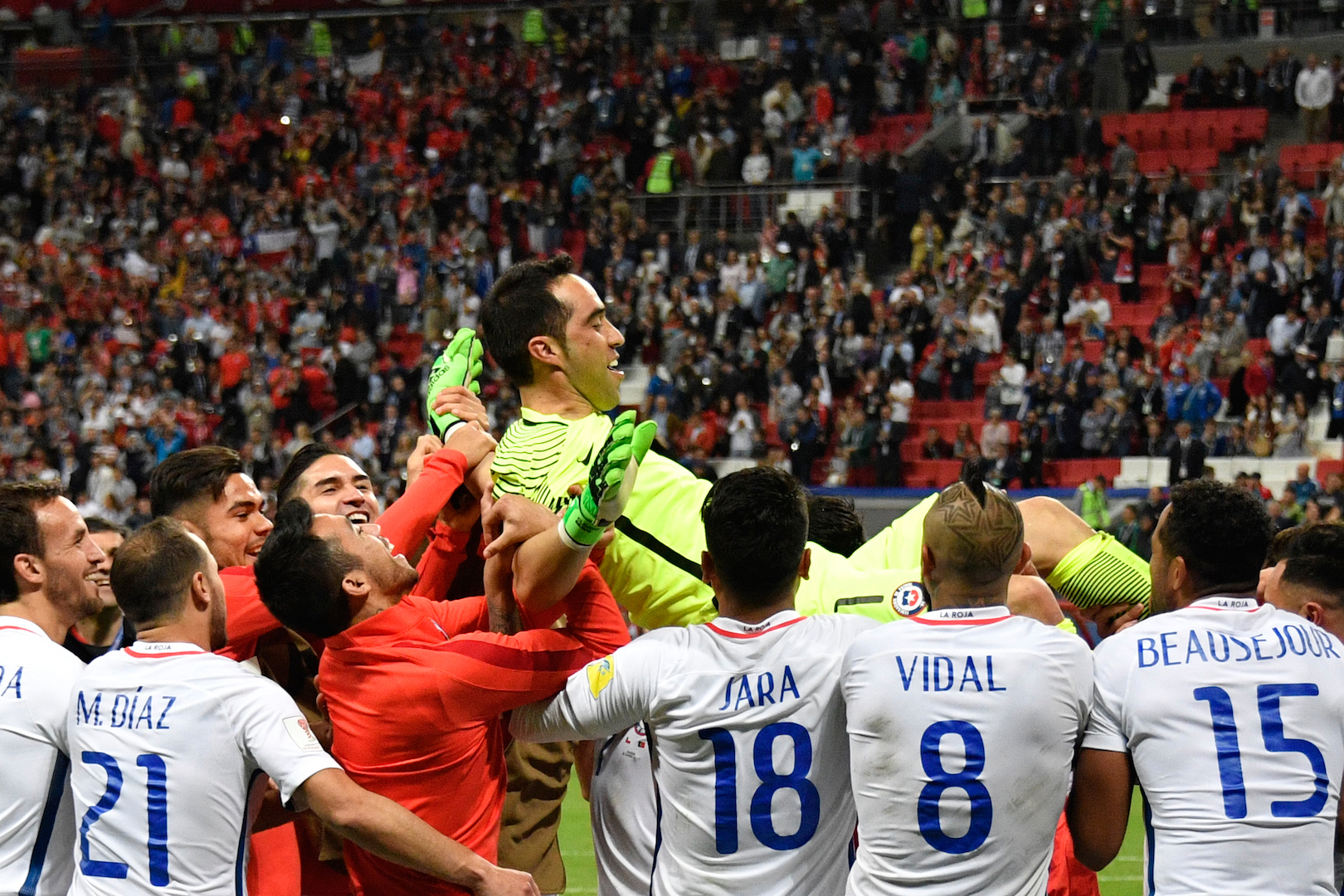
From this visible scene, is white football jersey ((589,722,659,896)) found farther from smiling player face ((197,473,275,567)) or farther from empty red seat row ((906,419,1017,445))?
empty red seat row ((906,419,1017,445))

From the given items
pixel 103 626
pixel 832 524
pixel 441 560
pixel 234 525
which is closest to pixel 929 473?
pixel 103 626

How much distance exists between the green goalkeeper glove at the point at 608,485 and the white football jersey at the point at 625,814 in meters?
0.81

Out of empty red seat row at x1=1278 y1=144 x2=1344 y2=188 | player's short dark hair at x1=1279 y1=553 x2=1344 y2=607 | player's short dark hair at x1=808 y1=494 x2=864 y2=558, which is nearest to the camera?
player's short dark hair at x1=1279 y1=553 x2=1344 y2=607

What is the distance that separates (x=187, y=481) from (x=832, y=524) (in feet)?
6.77

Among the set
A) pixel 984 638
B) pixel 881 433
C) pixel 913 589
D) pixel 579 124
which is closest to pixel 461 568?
pixel 913 589

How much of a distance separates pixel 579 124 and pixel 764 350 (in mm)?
8070

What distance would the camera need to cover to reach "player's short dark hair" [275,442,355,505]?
468 cm

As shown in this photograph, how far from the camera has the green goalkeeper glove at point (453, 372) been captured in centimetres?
465

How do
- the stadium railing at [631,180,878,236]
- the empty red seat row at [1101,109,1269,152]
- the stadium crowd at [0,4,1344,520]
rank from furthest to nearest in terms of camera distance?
the stadium railing at [631,180,878,236], the empty red seat row at [1101,109,1269,152], the stadium crowd at [0,4,1344,520]

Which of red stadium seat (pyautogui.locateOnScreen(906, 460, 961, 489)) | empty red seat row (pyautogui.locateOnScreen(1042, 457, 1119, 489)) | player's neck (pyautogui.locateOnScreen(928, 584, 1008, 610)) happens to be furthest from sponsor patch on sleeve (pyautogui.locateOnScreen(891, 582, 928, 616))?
red stadium seat (pyautogui.locateOnScreen(906, 460, 961, 489))

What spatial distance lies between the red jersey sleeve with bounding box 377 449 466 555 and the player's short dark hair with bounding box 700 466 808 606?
3.21ft

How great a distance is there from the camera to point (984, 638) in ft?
11.2

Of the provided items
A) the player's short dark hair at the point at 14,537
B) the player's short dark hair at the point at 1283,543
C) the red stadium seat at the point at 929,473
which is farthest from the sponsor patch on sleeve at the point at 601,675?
the red stadium seat at the point at 929,473

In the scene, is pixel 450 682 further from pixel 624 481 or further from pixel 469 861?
pixel 624 481
